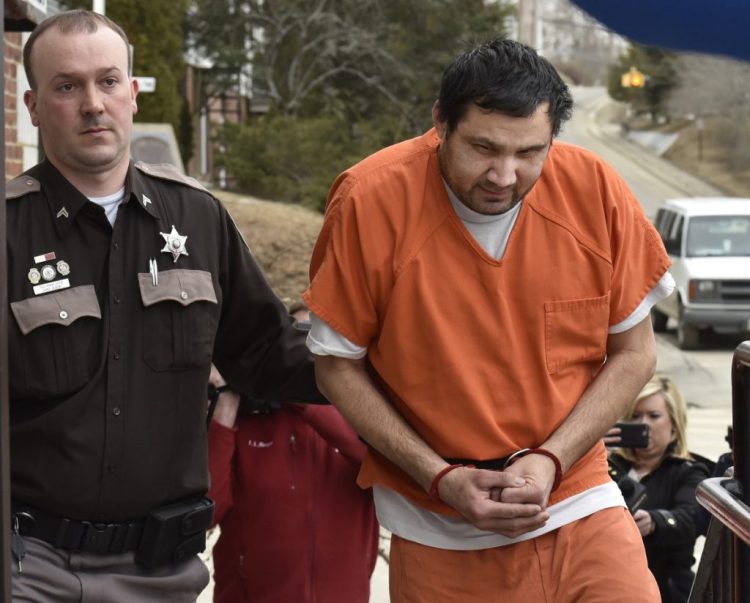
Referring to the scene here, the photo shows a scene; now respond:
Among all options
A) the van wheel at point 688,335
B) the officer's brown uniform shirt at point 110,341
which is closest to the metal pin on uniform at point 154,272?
the officer's brown uniform shirt at point 110,341

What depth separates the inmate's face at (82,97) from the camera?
3000mm

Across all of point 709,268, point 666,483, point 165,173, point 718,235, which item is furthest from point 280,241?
point 165,173

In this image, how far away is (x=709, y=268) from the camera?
1789 cm

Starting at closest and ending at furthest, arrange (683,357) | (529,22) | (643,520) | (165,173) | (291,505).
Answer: (165,173)
(291,505)
(643,520)
(683,357)
(529,22)

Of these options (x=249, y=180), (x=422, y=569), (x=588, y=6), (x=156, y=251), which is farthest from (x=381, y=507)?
(x=249, y=180)

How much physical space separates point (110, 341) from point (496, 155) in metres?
0.97

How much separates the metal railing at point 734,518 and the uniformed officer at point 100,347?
3.89 ft

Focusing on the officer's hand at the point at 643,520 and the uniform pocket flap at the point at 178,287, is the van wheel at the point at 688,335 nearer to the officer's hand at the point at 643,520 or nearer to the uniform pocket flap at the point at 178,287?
the officer's hand at the point at 643,520

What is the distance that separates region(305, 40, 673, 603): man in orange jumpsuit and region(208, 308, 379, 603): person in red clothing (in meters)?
0.99

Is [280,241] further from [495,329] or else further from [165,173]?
[495,329]

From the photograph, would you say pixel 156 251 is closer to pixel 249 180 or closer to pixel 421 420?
pixel 421 420

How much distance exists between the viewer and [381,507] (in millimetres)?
3107

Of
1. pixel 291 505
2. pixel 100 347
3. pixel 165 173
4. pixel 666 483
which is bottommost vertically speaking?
pixel 666 483

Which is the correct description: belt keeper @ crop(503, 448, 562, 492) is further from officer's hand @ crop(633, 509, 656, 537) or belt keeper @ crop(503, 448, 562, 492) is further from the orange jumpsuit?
officer's hand @ crop(633, 509, 656, 537)
